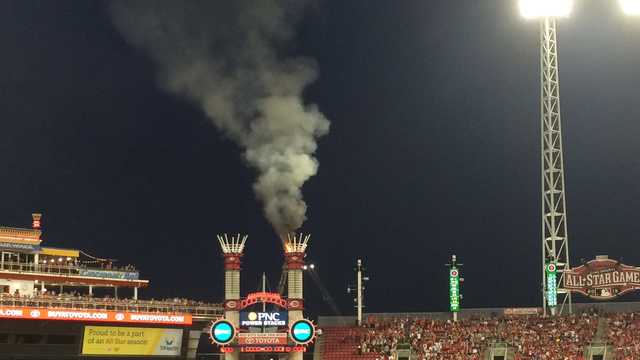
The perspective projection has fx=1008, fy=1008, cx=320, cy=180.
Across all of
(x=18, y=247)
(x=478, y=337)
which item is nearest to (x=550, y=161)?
(x=478, y=337)

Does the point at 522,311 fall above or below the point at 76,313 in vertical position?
above

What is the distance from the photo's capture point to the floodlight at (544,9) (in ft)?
277

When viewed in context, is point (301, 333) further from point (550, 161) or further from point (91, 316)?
point (550, 161)

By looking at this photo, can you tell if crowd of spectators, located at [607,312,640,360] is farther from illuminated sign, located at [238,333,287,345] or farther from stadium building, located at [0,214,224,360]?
stadium building, located at [0,214,224,360]

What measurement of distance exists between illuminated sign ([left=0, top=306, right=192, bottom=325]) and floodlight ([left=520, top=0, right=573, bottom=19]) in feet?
125

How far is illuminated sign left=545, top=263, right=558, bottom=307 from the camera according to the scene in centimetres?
8500

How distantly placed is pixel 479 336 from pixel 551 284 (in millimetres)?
7708

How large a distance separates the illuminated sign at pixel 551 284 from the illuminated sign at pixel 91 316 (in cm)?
3044

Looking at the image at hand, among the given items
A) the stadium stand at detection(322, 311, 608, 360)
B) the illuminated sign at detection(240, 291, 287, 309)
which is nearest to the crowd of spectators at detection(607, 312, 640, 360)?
the stadium stand at detection(322, 311, 608, 360)

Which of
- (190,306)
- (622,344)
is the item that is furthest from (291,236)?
(622,344)

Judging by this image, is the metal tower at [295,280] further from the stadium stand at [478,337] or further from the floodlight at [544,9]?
the floodlight at [544,9]

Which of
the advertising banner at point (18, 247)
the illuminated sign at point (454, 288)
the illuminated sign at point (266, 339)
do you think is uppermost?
the advertising banner at point (18, 247)

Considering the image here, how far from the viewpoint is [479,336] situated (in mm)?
85438

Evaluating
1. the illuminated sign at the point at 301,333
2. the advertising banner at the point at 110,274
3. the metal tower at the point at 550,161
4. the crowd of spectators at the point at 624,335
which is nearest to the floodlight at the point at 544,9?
the metal tower at the point at 550,161
